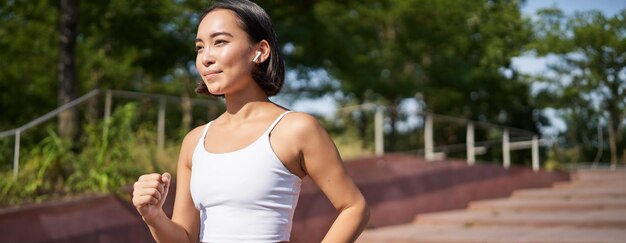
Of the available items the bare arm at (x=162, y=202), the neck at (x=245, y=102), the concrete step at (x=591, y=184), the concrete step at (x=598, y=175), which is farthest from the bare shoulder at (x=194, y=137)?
the concrete step at (x=598, y=175)

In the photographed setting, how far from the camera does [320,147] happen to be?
190cm

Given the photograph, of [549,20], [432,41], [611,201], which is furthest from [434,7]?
[611,201]

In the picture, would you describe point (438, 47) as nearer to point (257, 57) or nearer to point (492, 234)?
point (492, 234)

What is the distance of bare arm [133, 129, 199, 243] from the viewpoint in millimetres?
1854

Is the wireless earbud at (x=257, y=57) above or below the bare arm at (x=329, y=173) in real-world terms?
above

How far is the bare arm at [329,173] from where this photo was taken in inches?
74.4

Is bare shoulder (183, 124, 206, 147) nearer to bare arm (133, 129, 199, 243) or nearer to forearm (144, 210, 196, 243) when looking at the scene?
bare arm (133, 129, 199, 243)

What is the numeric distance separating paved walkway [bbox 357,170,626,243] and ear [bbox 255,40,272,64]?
594 cm

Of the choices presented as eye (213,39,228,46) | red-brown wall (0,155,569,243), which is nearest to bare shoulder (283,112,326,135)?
eye (213,39,228,46)

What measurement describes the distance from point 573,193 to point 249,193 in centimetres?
994

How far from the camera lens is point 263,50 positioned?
6.59 feet

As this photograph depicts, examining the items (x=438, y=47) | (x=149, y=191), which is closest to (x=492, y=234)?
(x=149, y=191)

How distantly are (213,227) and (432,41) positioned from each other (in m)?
23.8

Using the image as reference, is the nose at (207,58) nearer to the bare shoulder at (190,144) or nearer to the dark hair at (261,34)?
the dark hair at (261,34)
